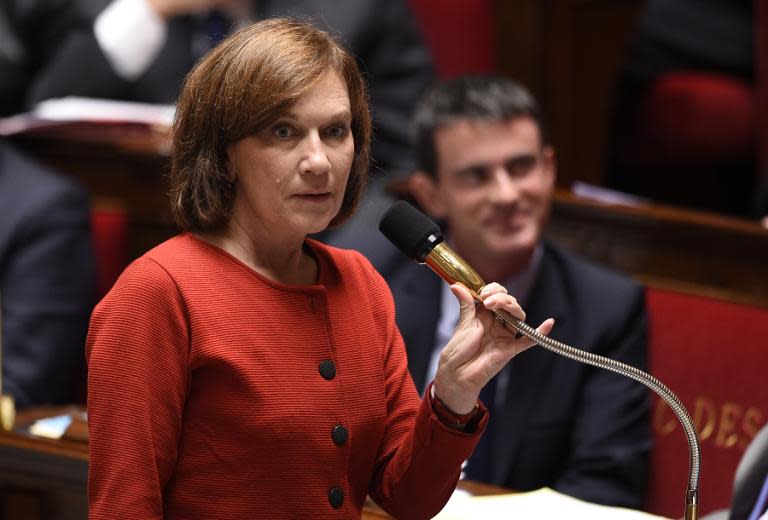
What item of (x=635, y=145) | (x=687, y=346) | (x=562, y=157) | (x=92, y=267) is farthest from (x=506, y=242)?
(x=562, y=157)

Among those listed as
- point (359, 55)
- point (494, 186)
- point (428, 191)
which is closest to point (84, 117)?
point (359, 55)

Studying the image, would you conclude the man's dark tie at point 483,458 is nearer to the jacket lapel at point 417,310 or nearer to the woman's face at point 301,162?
the jacket lapel at point 417,310

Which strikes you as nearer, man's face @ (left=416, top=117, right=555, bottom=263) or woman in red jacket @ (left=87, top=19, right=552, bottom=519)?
woman in red jacket @ (left=87, top=19, right=552, bottom=519)

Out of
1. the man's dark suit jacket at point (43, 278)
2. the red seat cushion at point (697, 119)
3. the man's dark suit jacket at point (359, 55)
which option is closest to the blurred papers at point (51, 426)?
the man's dark suit jacket at point (43, 278)

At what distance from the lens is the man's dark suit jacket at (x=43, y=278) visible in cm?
165

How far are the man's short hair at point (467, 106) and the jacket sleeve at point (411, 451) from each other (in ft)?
2.36

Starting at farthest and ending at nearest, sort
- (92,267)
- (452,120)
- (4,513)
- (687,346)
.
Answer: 1. (92,267)
2. (452,120)
3. (687,346)
4. (4,513)

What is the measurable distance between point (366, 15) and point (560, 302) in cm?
92

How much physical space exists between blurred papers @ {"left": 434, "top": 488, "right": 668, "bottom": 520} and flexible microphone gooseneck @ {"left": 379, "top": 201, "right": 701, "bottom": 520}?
15cm

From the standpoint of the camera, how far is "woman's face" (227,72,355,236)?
768 millimetres

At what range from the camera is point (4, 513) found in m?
1.09

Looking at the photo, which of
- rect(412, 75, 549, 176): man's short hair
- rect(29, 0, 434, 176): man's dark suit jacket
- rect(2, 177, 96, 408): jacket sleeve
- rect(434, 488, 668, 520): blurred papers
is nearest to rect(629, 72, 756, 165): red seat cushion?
rect(29, 0, 434, 176): man's dark suit jacket

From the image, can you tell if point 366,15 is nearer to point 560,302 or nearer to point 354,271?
point 560,302

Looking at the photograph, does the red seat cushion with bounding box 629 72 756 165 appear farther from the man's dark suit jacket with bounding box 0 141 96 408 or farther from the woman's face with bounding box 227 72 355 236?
the woman's face with bounding box 227 72 355 236
